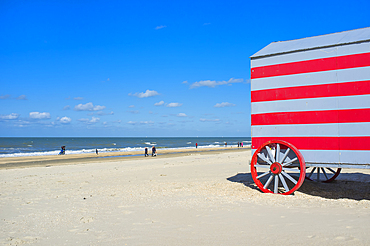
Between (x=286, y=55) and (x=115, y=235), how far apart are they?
23.3 ft

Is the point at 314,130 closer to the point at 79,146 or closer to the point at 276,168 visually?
the point at 276,168

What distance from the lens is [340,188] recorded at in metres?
9.84

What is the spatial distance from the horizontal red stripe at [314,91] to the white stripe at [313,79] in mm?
109

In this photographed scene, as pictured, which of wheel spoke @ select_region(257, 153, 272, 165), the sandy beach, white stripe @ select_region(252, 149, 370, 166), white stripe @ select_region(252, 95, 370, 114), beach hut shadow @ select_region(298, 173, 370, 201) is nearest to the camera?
the sandy beach

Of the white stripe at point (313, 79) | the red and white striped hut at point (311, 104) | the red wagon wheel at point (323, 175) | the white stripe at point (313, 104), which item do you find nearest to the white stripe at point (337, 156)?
the red and white striped hut at point (311, 104)

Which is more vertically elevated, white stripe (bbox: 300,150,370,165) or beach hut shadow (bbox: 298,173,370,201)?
white stripe (bbox: 300,150,370,165)

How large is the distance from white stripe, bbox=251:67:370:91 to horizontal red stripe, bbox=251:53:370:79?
0.37 ft

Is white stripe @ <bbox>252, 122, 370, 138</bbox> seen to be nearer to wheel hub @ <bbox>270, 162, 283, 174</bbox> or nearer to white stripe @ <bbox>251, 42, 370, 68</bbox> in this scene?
wheel hub @ <bbox>270, 162, 283, 174</bbox>

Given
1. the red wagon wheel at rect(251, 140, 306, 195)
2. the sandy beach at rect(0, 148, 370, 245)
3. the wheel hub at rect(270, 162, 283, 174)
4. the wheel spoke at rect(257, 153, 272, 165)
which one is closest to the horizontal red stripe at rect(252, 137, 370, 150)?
the red wagon wheel at rect(251, 140, 306, 195)

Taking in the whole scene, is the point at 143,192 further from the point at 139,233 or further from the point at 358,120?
the point at 358,120

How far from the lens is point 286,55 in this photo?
884 centimetres

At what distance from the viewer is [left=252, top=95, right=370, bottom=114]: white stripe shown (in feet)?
25.3

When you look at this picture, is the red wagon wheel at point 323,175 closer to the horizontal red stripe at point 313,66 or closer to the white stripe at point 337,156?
the white stripe at point 337,156

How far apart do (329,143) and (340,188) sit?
9.02ft
